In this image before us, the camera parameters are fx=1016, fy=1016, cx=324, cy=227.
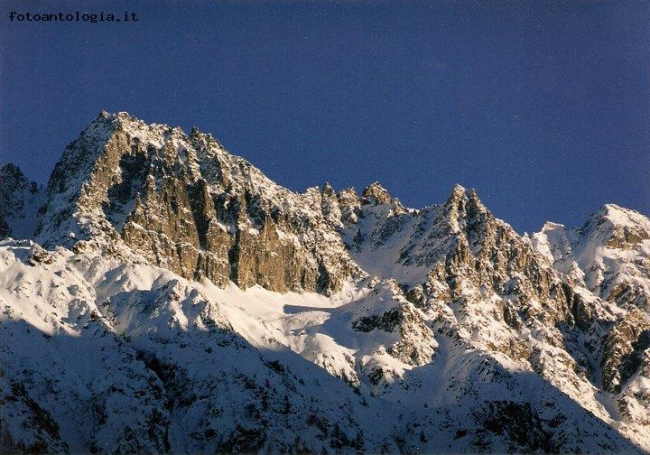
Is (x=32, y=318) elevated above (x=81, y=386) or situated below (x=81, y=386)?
above

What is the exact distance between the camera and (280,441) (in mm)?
176500

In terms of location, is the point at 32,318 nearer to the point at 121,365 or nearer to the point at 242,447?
the point at 121,365

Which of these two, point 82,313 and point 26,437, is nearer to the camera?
point 26,437

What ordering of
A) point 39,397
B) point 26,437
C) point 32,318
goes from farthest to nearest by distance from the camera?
1. point 32,318
2. point 39,397
3. point 26,437

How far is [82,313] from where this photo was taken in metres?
197

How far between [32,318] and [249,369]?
4162 centimetres

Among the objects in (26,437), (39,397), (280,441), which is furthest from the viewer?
(280,441)

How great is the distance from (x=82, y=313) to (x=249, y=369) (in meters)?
34.3

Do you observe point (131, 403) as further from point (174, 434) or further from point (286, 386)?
point (286, 386)

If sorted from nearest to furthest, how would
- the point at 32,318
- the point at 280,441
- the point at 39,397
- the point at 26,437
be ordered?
the point at 26,437 → the point at 39,397 → the point at 280,441 → the point at 32,318

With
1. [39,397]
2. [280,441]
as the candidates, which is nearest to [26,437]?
[39,397]

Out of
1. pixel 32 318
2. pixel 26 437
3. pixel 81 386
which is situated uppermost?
pixel 32 318

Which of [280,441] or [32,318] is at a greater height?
[32,318]

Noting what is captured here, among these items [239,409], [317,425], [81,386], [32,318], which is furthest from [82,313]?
[317,425]
